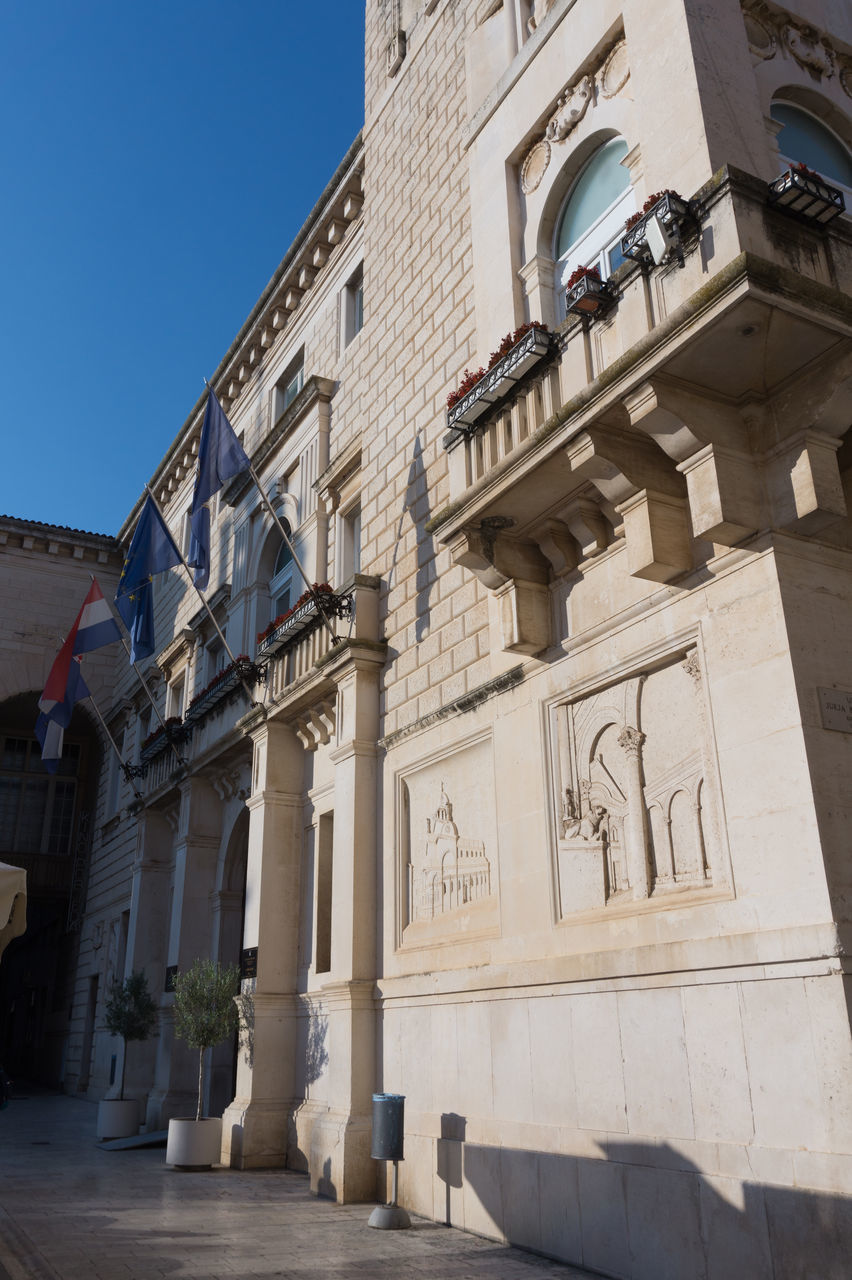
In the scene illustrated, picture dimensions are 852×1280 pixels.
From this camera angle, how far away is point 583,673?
854 cm

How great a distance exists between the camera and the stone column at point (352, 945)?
34.4 feet

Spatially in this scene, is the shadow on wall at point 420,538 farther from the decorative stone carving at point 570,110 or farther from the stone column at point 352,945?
the decorative stone carving at point 570,110

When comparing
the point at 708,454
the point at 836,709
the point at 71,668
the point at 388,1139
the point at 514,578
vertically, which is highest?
the point at 71,668

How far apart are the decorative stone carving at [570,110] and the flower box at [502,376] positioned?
9.37 ft

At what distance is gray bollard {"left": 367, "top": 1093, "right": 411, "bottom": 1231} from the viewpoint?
8.82 metres

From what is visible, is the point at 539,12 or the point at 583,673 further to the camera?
the point at 539,12

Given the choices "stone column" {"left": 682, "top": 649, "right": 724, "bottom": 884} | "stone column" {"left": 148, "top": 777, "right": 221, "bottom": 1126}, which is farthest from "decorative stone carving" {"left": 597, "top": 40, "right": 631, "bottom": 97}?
"stone column" {"left": 148, "top": 777, "right": 221, "bottom": 1126}

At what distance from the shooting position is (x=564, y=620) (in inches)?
355

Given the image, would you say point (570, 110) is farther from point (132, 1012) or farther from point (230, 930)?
point (132, 1012)

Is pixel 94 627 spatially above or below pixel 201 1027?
above

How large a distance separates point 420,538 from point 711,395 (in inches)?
206

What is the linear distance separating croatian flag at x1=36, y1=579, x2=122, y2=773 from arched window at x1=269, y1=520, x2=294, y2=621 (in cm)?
363

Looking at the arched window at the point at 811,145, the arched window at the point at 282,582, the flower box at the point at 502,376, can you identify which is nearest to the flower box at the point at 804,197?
the flower box at the point at 502,376

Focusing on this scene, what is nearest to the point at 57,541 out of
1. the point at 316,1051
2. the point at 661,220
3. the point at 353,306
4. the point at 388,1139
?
the point at 353,306
